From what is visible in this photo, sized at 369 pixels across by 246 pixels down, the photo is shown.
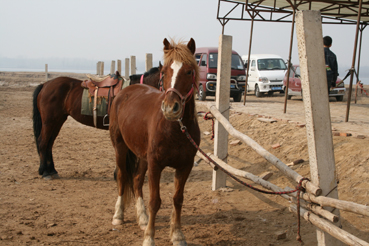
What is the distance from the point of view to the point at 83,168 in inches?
262

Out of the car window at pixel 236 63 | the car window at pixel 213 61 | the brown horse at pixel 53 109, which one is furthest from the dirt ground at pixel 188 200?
the car window at pixel 236 63

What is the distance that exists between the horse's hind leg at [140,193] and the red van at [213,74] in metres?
9.51

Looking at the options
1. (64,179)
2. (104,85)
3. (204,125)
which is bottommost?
(64,179)

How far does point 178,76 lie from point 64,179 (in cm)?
401

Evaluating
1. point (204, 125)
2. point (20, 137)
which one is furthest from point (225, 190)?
point (20, 137)

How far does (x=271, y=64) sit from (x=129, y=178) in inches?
581

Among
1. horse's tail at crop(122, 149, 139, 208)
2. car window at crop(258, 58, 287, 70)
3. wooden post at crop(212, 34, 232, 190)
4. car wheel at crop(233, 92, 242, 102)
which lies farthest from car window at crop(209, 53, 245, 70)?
horse's tail at crop(122, 149, 139, 208)

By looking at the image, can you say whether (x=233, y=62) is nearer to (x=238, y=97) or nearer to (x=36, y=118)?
(x=238, y=97)

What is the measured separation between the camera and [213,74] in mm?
14148

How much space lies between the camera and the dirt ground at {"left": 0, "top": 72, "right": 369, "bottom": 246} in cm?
371

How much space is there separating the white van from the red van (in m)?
2.47

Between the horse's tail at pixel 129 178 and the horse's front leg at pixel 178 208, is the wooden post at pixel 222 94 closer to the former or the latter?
the horse's tail at pixel 129 178

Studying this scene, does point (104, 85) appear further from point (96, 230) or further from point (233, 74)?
point (233, 74)

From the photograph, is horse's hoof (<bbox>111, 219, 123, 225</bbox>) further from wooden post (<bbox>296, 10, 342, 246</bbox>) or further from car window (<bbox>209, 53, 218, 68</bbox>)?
car window (<bbox>209, 53, 218, 68</bbox>)
